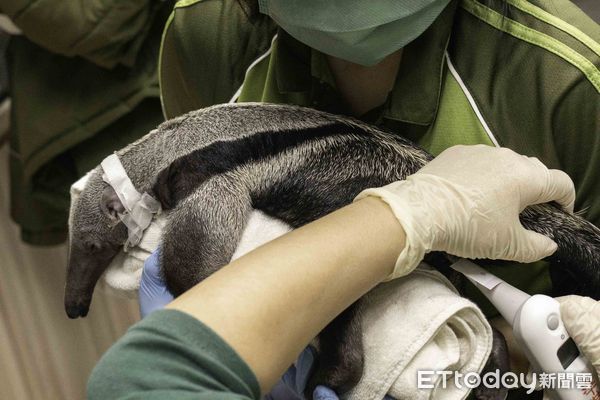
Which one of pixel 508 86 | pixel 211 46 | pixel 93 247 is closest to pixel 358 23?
pixel 508 86

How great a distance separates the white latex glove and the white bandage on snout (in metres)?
0.41

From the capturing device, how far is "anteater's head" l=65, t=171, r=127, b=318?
4.61ft

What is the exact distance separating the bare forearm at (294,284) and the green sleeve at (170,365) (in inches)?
0.9

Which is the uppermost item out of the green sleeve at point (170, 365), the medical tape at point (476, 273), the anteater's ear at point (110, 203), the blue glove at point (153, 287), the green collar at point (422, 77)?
the green collar at point (422, 77)

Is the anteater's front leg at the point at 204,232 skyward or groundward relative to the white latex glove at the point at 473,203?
groundward

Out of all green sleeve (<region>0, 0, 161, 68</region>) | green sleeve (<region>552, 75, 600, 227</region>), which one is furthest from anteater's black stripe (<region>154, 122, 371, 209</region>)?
green sleeve (<region>0, 0, 161, 68</region>)

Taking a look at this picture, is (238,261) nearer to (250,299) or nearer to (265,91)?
(250,299)

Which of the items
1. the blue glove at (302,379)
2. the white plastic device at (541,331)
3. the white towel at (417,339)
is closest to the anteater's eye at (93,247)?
the blue glove at (302,379)

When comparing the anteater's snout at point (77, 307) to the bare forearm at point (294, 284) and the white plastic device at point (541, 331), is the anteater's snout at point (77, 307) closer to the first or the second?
the bare forearm at point (294, 284)

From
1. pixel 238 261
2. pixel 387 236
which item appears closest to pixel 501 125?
pixel 387 236

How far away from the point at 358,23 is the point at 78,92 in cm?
118

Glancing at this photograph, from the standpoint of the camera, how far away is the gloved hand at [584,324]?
1.14 m

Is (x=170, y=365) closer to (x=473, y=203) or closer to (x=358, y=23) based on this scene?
(x=473, y=203)

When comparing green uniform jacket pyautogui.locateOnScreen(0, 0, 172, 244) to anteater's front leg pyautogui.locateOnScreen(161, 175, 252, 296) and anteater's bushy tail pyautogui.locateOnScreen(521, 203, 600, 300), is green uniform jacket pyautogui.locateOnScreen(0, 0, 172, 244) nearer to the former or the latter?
anteater's front leg pyautogui.locateOnScreen(161, 175, 252, 296)
